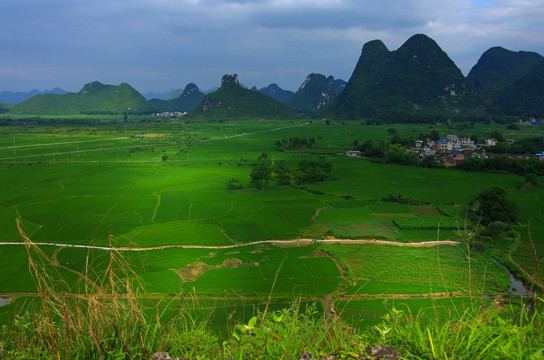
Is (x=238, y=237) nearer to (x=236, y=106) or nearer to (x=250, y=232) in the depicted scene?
(x=250, y=232)

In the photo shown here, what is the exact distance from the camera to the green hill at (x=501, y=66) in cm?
14675

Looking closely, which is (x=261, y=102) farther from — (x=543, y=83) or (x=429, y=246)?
(x=429, y=246)

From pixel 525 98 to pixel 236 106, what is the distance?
100700 millimetres

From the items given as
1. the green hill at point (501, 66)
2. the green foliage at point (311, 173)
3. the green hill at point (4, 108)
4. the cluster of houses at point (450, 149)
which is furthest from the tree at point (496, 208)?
the green hill at point (4, 108)

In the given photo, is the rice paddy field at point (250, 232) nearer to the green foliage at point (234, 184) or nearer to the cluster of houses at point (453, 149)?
the green foliage at point (234, 184)

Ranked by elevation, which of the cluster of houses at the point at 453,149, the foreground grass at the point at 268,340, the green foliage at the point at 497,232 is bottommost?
the green foliage at the point at 497,232

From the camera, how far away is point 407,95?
124000 millimetres

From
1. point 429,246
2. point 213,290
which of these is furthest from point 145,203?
point 429,246

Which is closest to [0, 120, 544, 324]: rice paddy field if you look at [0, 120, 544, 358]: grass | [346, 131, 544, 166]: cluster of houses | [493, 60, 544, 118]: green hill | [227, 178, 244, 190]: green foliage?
[0, 120, 544, 358]: grass

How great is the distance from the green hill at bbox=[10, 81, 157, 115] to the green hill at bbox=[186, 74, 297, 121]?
4736 centimetres

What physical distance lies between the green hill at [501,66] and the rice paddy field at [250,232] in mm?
130376

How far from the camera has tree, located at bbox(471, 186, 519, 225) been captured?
81.8 feet

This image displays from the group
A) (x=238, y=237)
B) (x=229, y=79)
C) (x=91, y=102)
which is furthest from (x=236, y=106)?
(x=238, y=237)

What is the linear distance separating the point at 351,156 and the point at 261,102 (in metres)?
102
